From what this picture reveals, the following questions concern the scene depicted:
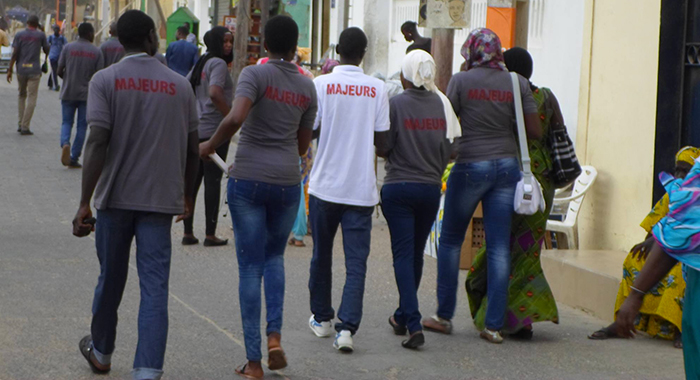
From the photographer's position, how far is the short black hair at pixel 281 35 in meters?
5.45

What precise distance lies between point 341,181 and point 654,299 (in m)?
2.15

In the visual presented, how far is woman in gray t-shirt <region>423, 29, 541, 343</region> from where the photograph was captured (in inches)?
248

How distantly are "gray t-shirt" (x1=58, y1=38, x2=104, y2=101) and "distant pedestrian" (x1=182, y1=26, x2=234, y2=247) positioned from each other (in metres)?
5.41

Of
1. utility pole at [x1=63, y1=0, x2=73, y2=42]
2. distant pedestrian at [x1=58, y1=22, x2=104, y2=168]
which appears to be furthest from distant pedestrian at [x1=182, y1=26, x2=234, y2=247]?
utility pole at [x1=63, y1=0, x2=73, y2=42]

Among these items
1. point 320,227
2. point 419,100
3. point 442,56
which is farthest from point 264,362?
point 442,56

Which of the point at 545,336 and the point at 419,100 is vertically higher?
the point at 419,100

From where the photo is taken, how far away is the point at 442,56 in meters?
9.89

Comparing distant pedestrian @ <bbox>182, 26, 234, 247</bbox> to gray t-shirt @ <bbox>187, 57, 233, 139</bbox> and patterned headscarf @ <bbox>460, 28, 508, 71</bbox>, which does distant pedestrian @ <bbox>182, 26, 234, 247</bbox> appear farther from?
patterned headscarf @ <bbox>460, 28, 508, 71</bbox>

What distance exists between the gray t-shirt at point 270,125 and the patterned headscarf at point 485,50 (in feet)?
4.41

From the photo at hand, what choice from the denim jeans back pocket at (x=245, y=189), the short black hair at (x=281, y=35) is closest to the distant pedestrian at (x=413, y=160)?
the short black hair at (x=281, y=35)

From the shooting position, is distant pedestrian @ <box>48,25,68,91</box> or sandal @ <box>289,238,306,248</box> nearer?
sandal @ <box>289,238,306,248</box>

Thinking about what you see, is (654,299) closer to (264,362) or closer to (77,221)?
(264,362)

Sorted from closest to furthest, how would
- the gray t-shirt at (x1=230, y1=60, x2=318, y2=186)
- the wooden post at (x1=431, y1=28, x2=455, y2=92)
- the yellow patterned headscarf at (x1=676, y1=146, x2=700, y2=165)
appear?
the gray t-shirt at (x1=230, y1=60, x2=318, y2=186) < the yellow patterned headscarf at (x1=676, y1=146, x2=700, y2=165) < the wooden post at (x1=431, y1=28, x2=455, y2=92)

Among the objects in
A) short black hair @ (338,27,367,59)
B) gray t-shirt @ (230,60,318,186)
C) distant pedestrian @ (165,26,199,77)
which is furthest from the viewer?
distant pedestrian @ (165,26,199,77)
